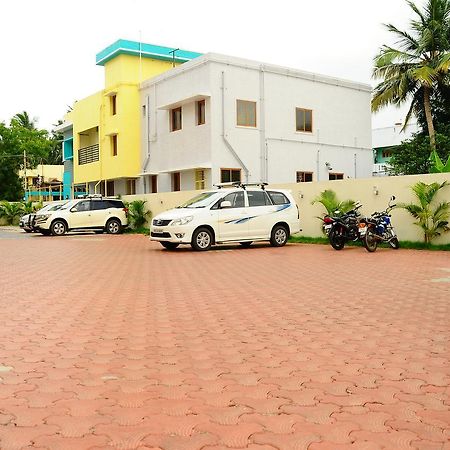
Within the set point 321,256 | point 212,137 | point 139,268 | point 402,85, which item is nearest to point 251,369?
point 139,268

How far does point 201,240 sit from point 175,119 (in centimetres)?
1468

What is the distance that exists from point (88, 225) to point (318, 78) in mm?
13848

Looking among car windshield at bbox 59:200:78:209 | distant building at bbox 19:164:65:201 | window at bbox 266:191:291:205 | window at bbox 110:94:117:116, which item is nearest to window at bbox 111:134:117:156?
window at bbox 110:94:117:116

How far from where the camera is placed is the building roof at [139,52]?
1316 inches

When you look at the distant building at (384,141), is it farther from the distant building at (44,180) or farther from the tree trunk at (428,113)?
the distant building at (44,180)

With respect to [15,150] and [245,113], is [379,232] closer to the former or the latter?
[245,113]

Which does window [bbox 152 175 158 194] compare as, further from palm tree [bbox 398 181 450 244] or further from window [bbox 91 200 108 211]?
palm tree [bbox 398 181 450 244]

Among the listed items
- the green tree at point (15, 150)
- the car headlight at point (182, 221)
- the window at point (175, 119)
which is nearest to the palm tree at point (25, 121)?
the green tree at point (15, 150)

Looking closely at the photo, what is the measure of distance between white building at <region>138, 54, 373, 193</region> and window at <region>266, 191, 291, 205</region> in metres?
9.04

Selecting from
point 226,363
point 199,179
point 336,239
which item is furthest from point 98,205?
point 226,363

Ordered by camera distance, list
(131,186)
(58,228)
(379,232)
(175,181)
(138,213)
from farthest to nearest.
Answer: (131,186), (175,181), (138,213), (58,228), (379,232)

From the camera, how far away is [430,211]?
1653 cm

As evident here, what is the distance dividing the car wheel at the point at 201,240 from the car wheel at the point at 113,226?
11714mm

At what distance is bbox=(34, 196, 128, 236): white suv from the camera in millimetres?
26453
